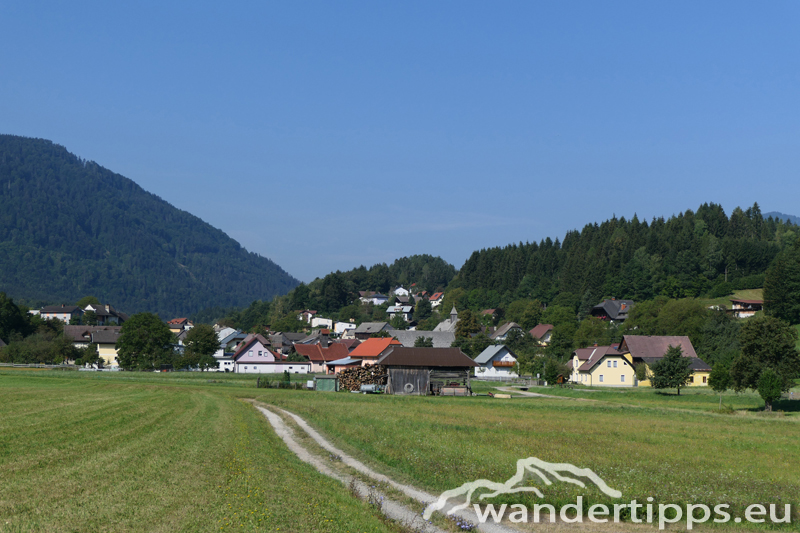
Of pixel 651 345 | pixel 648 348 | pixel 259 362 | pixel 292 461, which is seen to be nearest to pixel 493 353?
pixel 648 348

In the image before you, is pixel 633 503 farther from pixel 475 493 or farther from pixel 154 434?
pixel 154 434

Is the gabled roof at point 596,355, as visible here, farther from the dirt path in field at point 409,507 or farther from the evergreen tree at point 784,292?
the dirt path in field at point 409,507

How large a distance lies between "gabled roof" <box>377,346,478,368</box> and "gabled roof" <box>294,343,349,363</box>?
194 ft

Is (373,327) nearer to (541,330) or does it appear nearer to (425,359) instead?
(541,330)

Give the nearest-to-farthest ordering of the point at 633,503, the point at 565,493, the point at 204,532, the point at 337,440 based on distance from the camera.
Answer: the point at 204,532
the point at 633,503
the point at 565,493
the point at 337,440

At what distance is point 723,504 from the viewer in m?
15.5

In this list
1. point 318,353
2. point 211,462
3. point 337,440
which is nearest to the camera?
point 211,462

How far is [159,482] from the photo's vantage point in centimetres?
1634

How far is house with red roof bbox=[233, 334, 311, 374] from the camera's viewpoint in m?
124

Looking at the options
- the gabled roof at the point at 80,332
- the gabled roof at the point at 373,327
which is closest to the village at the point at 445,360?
the gabled roof at the point at 80,332

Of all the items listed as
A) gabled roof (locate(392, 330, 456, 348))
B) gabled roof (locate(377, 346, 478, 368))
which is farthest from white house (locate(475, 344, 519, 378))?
gabled roof (locate(377, 346, 478, 368))

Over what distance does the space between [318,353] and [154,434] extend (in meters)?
104

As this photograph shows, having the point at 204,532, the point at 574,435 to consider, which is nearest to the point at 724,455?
the point at 574,435

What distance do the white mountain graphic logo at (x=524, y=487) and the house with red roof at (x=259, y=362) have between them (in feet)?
352
